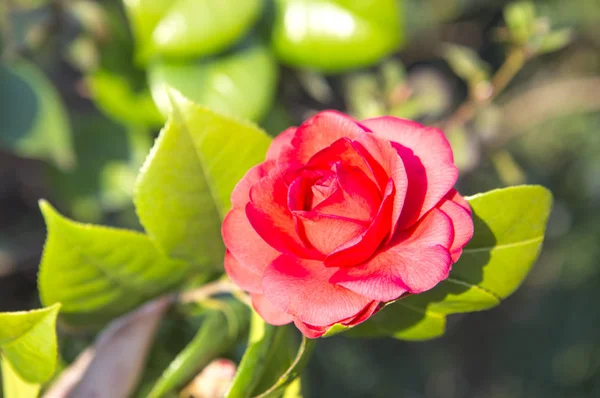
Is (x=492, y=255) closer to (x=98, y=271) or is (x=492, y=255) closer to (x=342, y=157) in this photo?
(x=342, y=157)

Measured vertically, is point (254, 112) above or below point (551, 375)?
above

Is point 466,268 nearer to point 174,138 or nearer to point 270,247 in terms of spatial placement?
point 270,247

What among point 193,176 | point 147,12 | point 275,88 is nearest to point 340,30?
point 275,88

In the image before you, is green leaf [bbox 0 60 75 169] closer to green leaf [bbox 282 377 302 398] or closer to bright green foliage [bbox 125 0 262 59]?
bright green foliage [bbox 125 0 262 59]

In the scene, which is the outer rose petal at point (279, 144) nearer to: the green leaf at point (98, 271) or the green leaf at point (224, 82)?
the green leaf at point (98, 271)

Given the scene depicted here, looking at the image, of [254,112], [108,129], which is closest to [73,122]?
[108,129]
